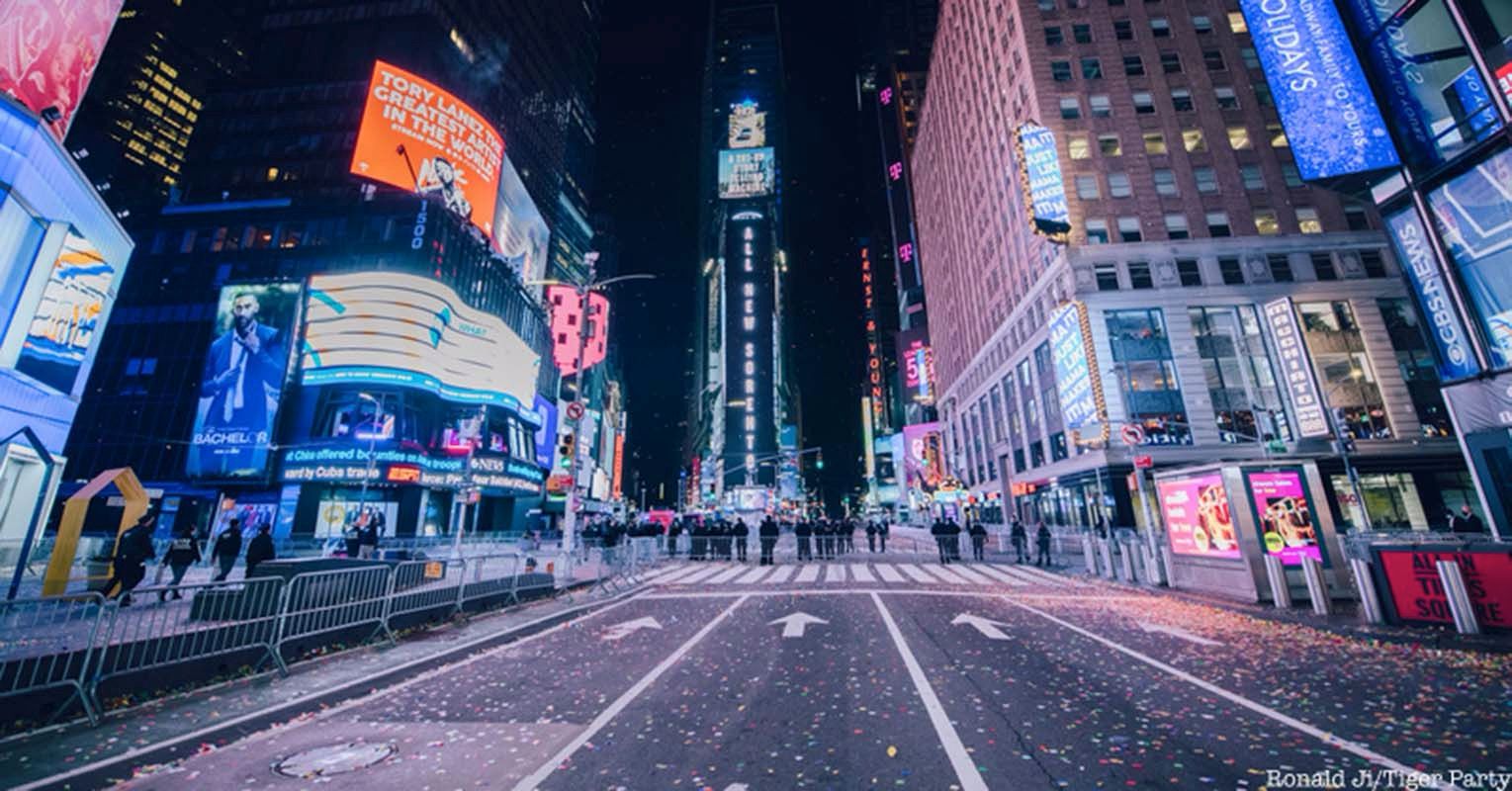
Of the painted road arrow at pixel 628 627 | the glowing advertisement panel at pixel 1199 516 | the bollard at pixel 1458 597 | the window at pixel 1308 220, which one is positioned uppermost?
the window at pixel 1308 220

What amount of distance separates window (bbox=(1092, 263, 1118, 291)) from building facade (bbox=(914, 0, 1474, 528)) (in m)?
0.09

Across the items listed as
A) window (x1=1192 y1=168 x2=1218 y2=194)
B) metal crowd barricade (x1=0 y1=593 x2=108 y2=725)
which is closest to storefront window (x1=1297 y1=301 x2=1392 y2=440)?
window (x1=1192 y1=168 x2=1218 y2=194)

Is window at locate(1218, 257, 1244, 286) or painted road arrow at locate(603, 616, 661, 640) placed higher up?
window at locate(1218, 257, 1244, 286)

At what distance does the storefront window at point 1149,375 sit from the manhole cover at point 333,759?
38.1 metres

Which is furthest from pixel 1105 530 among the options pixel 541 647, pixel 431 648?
pixel 431 648

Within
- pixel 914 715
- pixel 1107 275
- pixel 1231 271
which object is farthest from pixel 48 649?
pixel 1231 271

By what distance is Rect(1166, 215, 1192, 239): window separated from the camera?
35.2 metres

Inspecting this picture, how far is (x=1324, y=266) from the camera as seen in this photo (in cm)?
3375

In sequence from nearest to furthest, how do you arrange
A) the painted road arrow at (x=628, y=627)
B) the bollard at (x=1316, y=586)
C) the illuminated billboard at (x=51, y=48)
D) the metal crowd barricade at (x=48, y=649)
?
the metal crowd barricade at (x=48, y=649)
the painted road arrow at (x=628, y=627)
the bollard at (x=1316, y=586)
the illuminated billboard at (x=51, y=48)

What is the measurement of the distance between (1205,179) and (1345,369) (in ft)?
47.4

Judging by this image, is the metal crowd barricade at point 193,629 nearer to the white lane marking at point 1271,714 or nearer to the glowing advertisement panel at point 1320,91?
the white lane marking at point 1271,714

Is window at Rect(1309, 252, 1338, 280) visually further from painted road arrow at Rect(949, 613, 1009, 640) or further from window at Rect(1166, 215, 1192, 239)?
painted road arrow at Rect(949, 613, 1009, 640)

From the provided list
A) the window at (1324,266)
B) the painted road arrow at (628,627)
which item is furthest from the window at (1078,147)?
the painted road arrow at (628,627)

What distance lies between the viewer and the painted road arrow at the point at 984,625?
912cm
